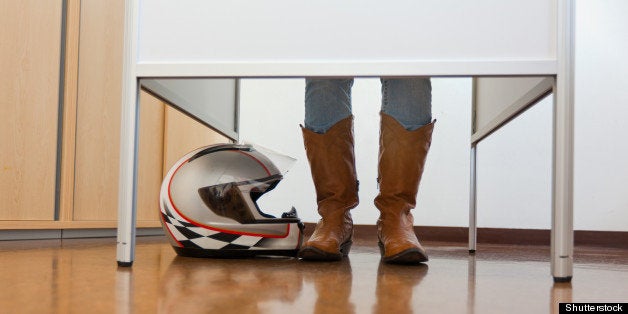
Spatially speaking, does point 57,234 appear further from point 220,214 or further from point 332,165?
point 332,165

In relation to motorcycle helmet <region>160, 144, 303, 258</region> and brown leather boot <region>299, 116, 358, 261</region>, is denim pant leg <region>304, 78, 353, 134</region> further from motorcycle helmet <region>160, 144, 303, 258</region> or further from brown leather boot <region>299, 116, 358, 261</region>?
motorcycle helmet <region>160, 144, 303, 258</region>

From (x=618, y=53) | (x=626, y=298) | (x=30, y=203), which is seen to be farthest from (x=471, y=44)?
(x=618, y=53)

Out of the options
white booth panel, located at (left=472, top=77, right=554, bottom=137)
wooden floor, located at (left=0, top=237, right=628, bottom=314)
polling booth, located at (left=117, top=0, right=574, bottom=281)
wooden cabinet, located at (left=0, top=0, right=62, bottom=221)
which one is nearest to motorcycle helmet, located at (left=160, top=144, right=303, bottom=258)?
wooden floor, located at (left=0, top=237, right=628, bottom=314)

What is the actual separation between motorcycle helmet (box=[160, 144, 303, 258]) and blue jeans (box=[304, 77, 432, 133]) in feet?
0.62

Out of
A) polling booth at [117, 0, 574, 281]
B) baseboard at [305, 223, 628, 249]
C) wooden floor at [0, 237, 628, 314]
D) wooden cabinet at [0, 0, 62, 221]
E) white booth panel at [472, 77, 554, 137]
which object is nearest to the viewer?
wooden floor at [0, 237, 628, 314]

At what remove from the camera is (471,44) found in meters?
1.04

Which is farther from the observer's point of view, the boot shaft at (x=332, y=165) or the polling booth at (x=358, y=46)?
the boot shaft at (x=332, y=165)

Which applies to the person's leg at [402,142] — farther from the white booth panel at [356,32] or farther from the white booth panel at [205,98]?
the white booth panel at [205,98]

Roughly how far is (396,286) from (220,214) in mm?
580

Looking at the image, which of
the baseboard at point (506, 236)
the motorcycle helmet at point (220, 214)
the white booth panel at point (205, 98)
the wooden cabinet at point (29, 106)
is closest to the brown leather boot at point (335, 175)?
the motorcycle helmet at point (220, 214)

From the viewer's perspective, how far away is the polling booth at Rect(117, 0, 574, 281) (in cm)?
104

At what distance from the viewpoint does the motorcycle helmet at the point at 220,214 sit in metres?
1.41

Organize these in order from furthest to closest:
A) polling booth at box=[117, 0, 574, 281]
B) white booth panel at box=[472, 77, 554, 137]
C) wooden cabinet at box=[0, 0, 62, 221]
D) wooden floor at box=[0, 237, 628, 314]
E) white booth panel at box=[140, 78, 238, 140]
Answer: wooden cabinet at box=[0, 0, 62, 221] → white booth panel at box=[140, 78, 238, 140] → white booth panel at box=[472, 77, 554, 137] → polling booth at box=[117, 0, 574, 281] → wooden floor at box=[0, 237, 628, 314]

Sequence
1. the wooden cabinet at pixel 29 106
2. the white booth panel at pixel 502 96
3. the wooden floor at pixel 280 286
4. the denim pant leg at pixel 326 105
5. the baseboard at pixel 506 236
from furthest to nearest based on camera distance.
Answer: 1. the baseboard at pixel 506 236
2. the wooden cabinet at pixel 29 106
3. the denim pant leg at pixel 326 105
4. the white booth panel at pixel 502 96
5. the wooden floor at pixel 280 286
